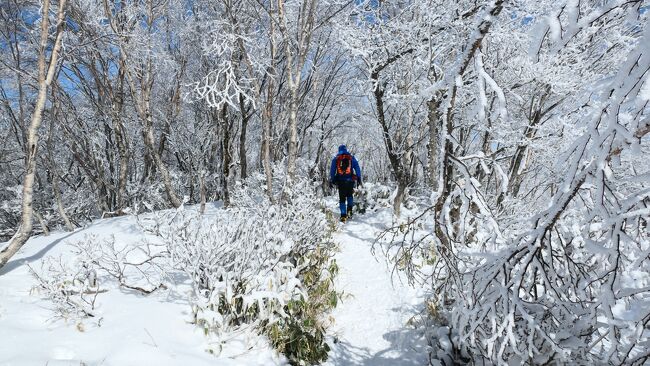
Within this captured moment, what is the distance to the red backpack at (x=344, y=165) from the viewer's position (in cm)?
816

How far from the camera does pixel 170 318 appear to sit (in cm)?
352

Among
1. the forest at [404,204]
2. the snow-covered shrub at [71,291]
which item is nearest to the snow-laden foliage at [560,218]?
the forest at [404,204]

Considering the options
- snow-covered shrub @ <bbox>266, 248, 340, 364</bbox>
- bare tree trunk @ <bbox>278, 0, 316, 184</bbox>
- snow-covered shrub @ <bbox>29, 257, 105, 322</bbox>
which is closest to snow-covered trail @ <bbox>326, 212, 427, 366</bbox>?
snow-covered shrub @ <bbox>266, 248, 340, 364</bbox>

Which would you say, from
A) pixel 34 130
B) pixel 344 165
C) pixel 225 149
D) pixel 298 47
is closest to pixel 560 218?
pixel 298 47

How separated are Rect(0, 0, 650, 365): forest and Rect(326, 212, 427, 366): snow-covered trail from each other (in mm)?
71

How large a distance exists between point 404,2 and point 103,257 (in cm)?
772

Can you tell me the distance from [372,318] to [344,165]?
4.15 m

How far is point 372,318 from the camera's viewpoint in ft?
15.6

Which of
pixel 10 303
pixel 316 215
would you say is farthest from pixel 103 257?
pixel 316 215

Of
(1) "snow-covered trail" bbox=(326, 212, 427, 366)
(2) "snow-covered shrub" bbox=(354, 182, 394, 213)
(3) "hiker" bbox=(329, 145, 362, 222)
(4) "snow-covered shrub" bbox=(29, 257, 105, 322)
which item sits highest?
(3) "hiker" bbox=(329, 145, 362, 222)

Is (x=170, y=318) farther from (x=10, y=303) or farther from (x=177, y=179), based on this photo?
(x=177, y=179)

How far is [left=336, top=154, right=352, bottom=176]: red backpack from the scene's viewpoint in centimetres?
816

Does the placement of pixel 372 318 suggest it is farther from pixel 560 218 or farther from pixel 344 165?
pixel 344 165

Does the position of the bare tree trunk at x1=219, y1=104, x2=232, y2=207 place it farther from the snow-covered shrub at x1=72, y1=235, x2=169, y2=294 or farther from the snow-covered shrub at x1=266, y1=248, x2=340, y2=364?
the snow-covered shrub at x1=72, y1=235, x2=169, y2=294
